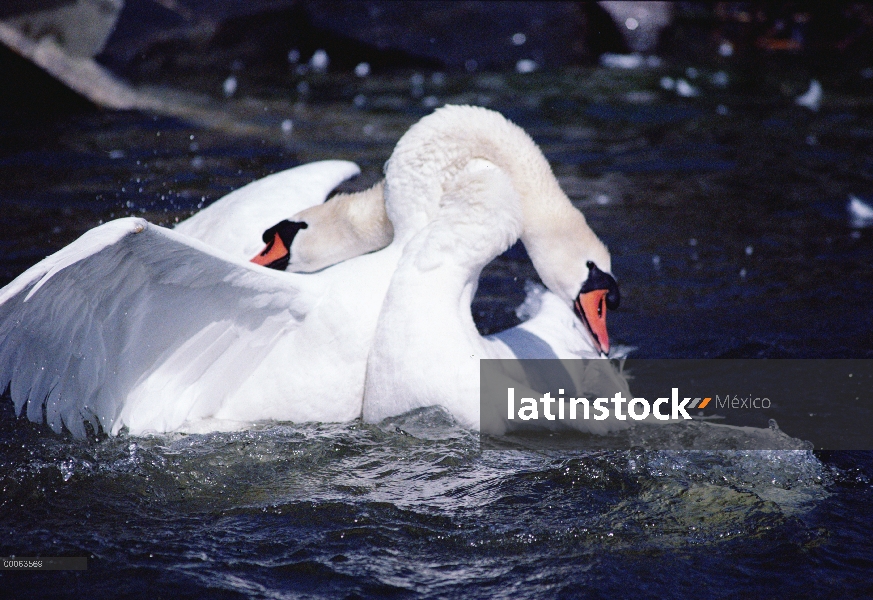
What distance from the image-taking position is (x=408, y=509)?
404cm

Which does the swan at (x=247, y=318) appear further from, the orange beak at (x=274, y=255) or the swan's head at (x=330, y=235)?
the orange beak at (x=274, y=255)

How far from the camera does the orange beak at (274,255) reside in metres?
5.28

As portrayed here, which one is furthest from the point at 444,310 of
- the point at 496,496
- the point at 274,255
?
the point at 274,255

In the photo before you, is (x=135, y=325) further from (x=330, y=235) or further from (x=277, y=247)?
(x=330, y=235)

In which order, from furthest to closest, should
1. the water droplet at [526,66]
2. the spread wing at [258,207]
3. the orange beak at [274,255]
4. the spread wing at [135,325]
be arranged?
the water droplet at [526,66] < the spread wing at [258,207] < the orange beak at [274,255] < the spread wing at [135,325]

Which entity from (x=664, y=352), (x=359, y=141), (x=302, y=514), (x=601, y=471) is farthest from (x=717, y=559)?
(x=359, y=141)

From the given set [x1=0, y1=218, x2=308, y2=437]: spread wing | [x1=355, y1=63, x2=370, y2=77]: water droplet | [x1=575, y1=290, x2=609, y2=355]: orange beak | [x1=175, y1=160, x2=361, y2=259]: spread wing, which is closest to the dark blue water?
[x1=0, y1=218, x2=308, y2=437]: spread wing

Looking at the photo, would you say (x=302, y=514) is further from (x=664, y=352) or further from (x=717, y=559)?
(x=664, y=352)

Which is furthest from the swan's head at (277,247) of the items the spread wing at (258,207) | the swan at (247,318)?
the swan at (247,318)

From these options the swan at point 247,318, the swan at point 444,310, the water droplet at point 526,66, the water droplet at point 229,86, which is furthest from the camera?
the water droplet at point 526,66

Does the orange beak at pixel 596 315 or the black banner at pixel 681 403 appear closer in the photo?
the black banner at pixel 681 403

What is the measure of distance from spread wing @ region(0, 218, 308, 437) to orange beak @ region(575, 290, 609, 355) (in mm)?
1385

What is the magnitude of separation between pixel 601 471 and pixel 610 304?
33.5 inches

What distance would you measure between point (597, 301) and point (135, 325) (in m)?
2.21
